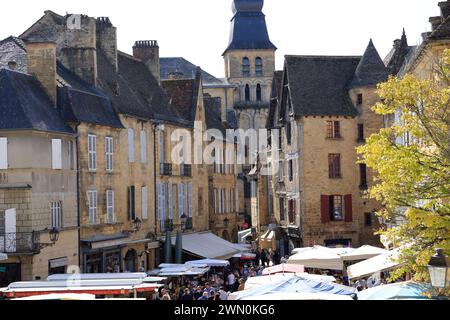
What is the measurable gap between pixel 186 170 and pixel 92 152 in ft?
43.9

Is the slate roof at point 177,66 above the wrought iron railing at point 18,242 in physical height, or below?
above

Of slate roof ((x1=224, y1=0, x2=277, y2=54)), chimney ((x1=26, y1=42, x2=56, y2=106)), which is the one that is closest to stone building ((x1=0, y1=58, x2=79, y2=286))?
chimney ((x1=26, y1=42, x2=56, y2=106))

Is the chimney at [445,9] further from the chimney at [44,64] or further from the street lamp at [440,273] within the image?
the street lamp at [440,273]

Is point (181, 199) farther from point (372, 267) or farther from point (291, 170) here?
point (372, 267)

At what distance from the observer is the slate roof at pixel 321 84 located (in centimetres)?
4816

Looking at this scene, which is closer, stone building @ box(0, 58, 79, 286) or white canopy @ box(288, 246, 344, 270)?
stone building @ box(0, 58, 79, 286)

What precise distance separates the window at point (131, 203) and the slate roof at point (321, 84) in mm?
12623

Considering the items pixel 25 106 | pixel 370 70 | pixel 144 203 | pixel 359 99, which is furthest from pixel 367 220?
pixel 25 106

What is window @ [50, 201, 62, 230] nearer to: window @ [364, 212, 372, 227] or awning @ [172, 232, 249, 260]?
awning @ [172, 232, 249, 260]

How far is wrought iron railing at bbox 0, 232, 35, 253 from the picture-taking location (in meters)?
28.0

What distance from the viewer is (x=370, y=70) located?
4825 cm

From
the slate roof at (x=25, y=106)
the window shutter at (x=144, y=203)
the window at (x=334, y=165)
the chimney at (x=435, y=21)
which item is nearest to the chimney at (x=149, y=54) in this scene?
the window shutter at (x=144, y=203)

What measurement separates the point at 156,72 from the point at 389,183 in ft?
106

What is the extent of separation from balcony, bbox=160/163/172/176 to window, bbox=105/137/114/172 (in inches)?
266
